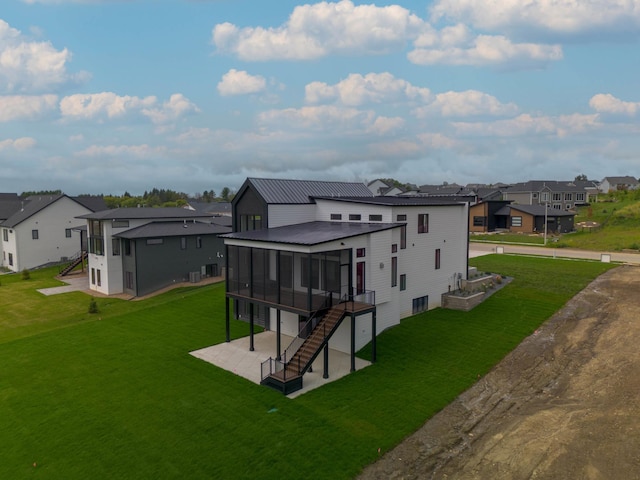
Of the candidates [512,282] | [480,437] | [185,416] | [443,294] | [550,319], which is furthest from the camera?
[512,282]

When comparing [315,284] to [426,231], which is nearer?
[315,284]

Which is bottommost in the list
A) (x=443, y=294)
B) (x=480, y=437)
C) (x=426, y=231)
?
(x=480, y=437)

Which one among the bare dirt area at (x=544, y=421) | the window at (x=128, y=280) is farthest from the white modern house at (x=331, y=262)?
the window at (x=128, y=280)

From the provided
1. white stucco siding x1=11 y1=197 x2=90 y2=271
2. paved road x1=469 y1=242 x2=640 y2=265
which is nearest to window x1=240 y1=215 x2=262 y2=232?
paved road x1=469 y1=242 x2=640 y2=265

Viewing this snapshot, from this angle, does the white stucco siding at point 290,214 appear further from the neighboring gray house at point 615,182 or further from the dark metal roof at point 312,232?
the neighboring gray house at point 615,182

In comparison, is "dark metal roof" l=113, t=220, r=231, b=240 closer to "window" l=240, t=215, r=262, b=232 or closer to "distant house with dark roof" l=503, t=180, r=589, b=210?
"window" l=240, t=215, r=262, b=232

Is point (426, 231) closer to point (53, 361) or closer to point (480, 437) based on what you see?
point (480, 437)

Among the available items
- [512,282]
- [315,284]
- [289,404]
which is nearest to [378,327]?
[315,284]
